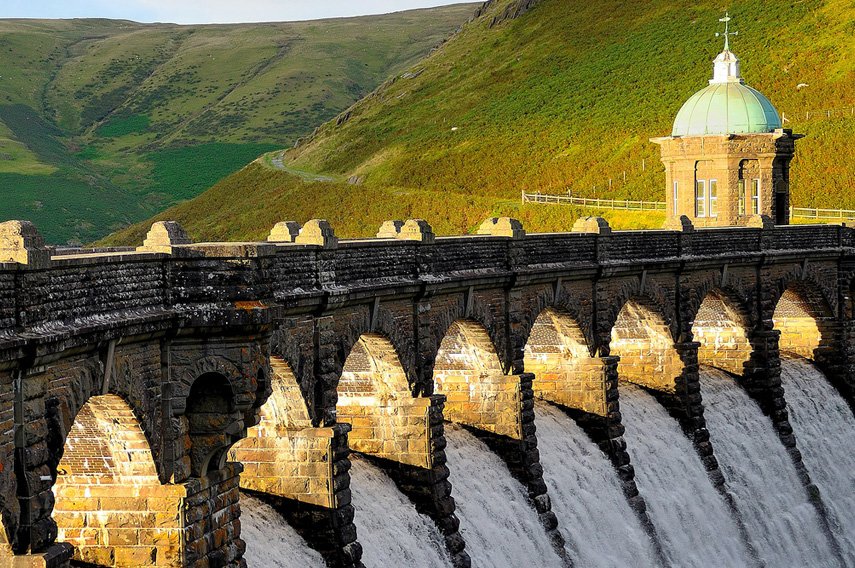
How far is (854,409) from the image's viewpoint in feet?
162

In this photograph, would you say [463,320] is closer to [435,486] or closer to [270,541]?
[435,486]

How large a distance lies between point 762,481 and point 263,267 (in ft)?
84.0

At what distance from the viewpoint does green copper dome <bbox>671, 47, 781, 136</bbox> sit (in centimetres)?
5278

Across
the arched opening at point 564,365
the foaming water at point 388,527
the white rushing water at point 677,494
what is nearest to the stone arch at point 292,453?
the foaming water at point 388,527

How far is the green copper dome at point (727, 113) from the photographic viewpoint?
52.8 m

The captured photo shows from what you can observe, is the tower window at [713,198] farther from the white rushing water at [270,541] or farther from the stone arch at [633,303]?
the white rushing water at [270,541]

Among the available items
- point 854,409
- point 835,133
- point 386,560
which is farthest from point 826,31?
point 386,560

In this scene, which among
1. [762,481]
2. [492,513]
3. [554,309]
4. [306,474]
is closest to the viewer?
[306,474]

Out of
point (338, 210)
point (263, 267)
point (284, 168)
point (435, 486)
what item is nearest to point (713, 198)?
point (435, 486)

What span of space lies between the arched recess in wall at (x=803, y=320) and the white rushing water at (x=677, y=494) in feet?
42.8

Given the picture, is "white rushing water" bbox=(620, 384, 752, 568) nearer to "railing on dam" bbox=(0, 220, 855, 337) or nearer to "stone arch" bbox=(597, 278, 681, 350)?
"stone arch" bbox=(597, 278, 681, 350)

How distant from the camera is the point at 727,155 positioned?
175ft

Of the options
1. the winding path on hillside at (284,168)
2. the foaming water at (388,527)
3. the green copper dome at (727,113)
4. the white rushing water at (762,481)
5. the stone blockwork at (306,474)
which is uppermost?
the winding path on hillside at (284,168)

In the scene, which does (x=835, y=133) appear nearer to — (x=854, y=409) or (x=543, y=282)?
(x=854, y=409)
